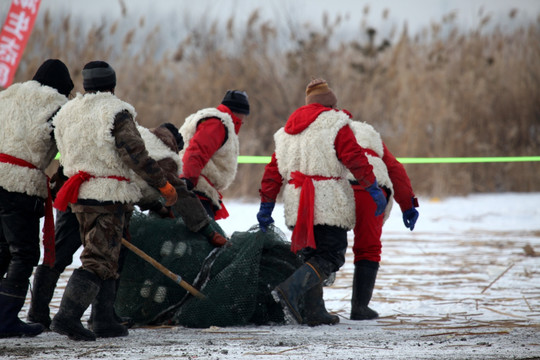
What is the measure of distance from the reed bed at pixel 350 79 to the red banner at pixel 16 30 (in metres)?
0.38

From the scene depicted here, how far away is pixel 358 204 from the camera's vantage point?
4.76 m

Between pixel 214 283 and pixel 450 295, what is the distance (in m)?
1.85

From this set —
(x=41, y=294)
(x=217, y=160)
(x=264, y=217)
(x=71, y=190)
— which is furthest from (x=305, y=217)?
(x=41, y=294)

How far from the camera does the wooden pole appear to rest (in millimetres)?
4258

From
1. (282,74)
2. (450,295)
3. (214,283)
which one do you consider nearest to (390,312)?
(450,295)

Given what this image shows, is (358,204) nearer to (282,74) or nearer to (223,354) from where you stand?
(223,354)

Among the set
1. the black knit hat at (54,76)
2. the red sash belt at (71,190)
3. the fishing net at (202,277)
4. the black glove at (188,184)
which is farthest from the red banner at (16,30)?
the red sash belt at (71,190)

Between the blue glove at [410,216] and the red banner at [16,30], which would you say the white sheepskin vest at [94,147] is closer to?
the blue glove at [410,216]

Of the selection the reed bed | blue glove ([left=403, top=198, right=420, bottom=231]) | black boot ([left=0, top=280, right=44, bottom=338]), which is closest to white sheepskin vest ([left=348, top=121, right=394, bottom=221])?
blue glove ([left=403, top=198, right=420, bottom=231])

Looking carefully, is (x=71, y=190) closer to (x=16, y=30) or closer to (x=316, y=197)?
(x=316, y=197)

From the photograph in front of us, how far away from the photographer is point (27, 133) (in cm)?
412

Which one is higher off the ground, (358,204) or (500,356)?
(358,204)

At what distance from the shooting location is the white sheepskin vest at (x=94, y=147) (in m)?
3.95

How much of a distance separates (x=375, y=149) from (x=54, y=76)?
2056mm
